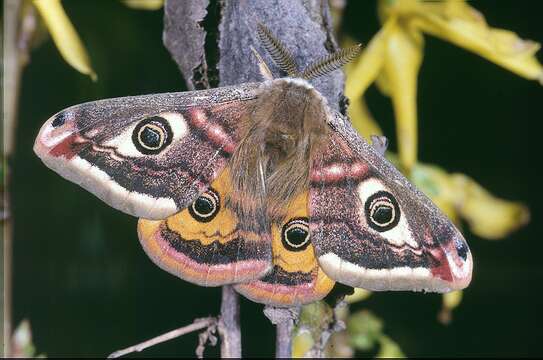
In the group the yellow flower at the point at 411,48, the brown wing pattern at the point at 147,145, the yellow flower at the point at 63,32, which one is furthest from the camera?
the yellow flower at the point at 411,48

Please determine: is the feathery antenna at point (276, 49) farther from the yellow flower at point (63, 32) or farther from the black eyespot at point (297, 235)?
the yellow flower at point (63, 32)

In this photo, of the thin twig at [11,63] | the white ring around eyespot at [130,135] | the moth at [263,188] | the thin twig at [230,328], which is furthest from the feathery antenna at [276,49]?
the thin twig at [11,63]

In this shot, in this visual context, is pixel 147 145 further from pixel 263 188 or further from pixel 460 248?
pixel 460 248

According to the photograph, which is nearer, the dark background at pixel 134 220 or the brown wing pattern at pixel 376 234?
the brown wing pattern at pixel 376 234

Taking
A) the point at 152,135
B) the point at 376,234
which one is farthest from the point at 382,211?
the point at 152,135

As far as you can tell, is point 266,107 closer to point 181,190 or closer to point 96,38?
point 181,190

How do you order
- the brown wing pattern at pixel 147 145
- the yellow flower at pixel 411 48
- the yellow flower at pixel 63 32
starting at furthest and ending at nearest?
the yellow flower at pixel 411 48 < the yellow flower at pixel 63 32 < the brown wing pattern at pixel 147 145
